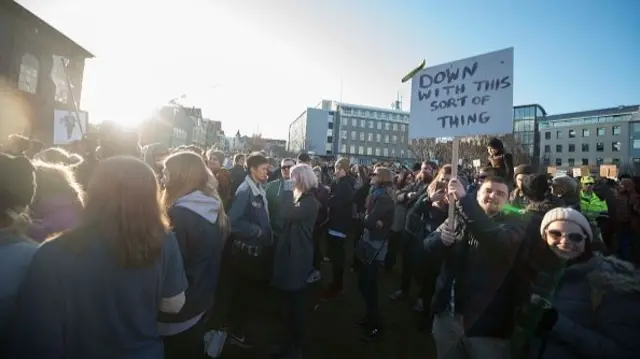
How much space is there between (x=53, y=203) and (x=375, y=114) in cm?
9698

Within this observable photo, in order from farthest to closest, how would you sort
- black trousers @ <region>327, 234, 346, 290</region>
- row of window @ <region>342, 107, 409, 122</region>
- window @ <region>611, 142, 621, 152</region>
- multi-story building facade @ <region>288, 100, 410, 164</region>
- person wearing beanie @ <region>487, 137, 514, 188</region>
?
1. row of window @ <region>342, 107, 409, 122</region>
2. multi-story building facade @ <region>288, 100, 410, 164</region>
3. window @ <region>611, 142, 621, 152</region>
4. black trousers @ <region>327, 234, 346, 290</region>
5. person wearing beanie @ <region>487, 137, 514, 188</region>

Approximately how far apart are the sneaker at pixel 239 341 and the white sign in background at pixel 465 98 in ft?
10.7

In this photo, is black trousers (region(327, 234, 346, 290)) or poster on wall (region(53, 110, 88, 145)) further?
Result: poster on wall (region(53, 110, 88, 145))

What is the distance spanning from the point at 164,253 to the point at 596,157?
95.5 meters

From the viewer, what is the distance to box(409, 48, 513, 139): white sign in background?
2.99 meters

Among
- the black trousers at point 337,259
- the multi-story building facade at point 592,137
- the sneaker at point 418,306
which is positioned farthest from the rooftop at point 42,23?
the multi-story building facade at point 592,137

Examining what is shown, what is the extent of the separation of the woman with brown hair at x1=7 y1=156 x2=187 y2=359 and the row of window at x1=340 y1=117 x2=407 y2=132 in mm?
92566

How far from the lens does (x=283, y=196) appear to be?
4289mm

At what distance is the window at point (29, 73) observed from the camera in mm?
22089

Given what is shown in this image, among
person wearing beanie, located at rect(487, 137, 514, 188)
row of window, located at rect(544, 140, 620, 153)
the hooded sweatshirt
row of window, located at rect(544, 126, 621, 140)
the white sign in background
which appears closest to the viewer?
the hooded sweatshirt

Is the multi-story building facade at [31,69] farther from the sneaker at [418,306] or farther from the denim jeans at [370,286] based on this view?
the sneaker at [418,306]

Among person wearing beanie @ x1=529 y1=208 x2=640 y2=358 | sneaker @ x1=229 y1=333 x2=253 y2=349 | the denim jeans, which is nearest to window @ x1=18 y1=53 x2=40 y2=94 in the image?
sneaker @ x1=229 y1=333 x2=253 y2=349

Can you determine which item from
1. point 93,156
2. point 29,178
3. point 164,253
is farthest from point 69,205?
point 93,156

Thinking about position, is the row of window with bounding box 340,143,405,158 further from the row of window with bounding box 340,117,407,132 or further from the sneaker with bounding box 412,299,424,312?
the sneaker with bounding box 412,299,424,312
